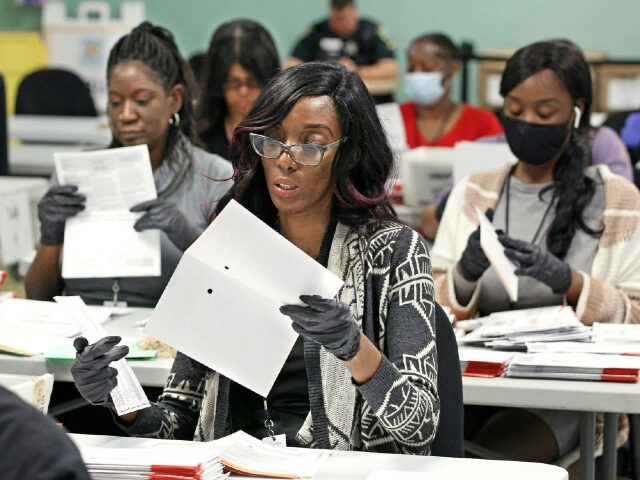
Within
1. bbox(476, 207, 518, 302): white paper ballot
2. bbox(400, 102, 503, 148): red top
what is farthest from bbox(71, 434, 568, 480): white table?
bbox(400, 102, 503, 148): red top

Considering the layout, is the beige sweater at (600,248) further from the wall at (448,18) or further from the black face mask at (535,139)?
the wall at (448,18)

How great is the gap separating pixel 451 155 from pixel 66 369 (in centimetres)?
197

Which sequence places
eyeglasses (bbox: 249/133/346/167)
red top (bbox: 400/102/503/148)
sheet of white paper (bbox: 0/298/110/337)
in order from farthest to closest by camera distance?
red top (bbox: 400/102/503/148), sheet of white paper (bbox: 0/298/110/337), eyeglasses (bbox: 249/133/346/167)

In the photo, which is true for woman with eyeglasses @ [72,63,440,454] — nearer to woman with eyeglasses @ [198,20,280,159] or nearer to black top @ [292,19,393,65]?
woman with eyeglasses @ [198,20,280,159]

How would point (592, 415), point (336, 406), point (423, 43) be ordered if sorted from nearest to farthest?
1. point (336, 406)
2. point (592, 415)
3. point (423, 43)

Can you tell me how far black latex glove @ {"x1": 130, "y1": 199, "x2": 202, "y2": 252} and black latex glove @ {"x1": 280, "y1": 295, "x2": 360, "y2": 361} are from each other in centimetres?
123

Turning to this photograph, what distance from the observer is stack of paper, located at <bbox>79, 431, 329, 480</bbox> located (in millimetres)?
1635

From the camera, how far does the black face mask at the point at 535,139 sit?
2.98 metres

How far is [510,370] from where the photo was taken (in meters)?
2.38

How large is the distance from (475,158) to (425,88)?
1862 mm

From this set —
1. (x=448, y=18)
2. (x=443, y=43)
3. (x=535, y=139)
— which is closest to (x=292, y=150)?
(x=535, y=139)


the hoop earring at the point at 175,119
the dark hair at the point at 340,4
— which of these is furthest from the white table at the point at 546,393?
the dark hair at the point at 340,4

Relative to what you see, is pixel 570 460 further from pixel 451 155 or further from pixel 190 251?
pixel 451 155

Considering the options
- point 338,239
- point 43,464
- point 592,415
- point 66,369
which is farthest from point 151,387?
point 43,464
